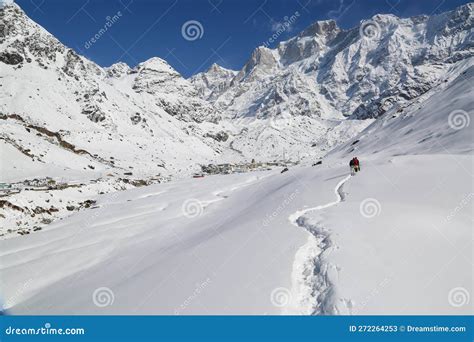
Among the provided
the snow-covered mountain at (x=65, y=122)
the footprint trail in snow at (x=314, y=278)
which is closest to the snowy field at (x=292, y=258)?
the footprint trail in snow at (x=314, y=278)

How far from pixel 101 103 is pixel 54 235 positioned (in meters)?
138

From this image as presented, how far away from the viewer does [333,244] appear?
10688mm

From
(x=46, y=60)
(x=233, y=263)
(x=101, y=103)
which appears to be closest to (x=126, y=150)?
(x=101, y=103)

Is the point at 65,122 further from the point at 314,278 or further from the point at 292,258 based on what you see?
the point at 314,278

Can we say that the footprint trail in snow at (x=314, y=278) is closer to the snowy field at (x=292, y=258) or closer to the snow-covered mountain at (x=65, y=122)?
the snowy field at (x=292, y=258)

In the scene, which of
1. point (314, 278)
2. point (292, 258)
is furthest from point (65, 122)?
point (314, 278)

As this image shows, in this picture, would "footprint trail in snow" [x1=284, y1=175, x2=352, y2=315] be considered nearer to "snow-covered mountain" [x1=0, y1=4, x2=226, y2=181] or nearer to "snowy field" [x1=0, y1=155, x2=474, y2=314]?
"snowy field" [x1=0, y1=155, x2=474, y2=314]

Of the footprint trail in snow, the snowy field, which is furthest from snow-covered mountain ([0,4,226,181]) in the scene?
the footprint trail in snow

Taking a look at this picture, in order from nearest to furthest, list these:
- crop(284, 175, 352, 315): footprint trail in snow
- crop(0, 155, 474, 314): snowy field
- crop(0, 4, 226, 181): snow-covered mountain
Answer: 1. crop(284, 175, 352, 315): footprint trail in snow
2. crop(0, 155, 474, 314): snowy field
3. crop(0, 4, 226, 181): snow-covered mountain

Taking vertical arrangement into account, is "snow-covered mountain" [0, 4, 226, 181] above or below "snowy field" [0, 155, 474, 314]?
above

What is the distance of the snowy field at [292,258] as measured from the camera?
8.35 meters

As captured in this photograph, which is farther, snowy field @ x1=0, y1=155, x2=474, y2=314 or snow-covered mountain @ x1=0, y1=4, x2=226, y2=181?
snow-covered mountain @ x1=0, y1=4, x2=226, y2=181

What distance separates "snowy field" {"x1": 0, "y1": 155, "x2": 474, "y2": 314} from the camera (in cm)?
835
